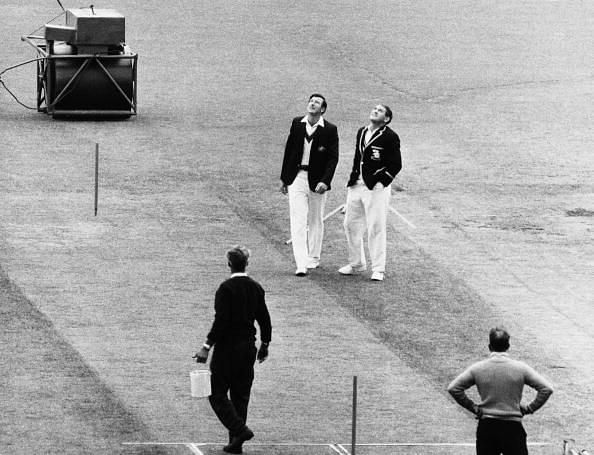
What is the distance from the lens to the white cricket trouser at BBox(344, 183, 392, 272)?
19984 mm

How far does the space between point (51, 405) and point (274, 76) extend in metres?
19.5

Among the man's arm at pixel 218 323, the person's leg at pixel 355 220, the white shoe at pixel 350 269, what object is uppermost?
the man's arm at pixel 218 323

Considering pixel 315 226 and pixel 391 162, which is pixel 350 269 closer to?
pixel 315 226

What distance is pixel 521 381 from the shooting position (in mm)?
12445

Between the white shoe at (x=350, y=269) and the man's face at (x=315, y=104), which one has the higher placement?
the man's face at (x=315, y=104)

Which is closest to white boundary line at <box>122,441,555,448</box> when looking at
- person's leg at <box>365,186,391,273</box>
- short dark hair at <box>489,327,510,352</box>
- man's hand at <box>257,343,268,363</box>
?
man's hand at <box>257,343,268,363</box>

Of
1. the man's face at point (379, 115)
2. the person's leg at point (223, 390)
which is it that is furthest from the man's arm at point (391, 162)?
the person's leg at point (223, 390)

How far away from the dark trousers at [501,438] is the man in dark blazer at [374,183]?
7636mm

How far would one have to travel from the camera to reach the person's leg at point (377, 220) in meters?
20.0

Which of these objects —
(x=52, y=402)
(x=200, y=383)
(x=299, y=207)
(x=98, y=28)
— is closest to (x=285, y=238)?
(x=299, y=207)

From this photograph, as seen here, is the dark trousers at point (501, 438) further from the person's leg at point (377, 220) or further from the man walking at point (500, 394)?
the person's leg at point (377, 220)

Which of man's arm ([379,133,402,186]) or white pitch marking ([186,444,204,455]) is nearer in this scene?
white pitch marking ([186,444,204,455])

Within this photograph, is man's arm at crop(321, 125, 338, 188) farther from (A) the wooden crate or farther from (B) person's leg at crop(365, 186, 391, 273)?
(A) the wooden crate

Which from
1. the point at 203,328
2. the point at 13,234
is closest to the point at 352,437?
the point at 203,328
